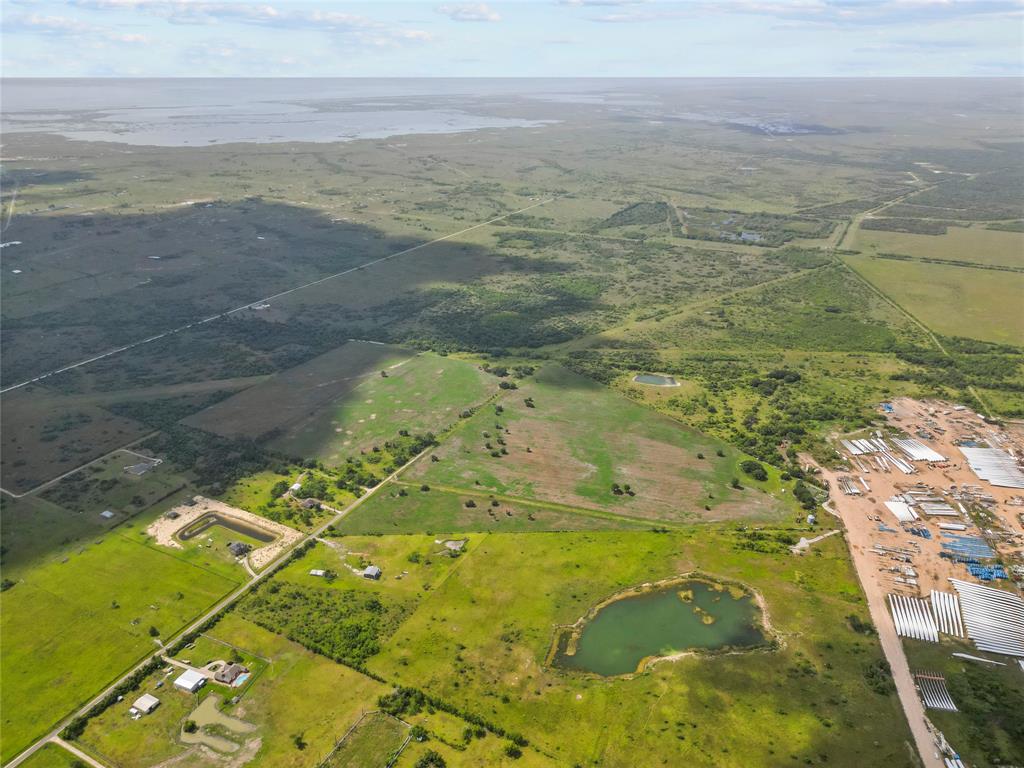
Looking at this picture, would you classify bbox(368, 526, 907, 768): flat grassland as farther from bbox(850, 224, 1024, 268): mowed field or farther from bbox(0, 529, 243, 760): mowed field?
bbox(850, 224, 1024, 268): mowed field

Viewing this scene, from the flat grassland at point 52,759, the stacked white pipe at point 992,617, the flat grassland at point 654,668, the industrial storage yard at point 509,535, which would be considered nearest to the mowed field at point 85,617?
the industrial storage yard at point 509,535

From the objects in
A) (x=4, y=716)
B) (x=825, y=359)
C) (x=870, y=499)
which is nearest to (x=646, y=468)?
(x=870, y=499)

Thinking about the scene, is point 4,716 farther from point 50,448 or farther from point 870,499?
point 870,499

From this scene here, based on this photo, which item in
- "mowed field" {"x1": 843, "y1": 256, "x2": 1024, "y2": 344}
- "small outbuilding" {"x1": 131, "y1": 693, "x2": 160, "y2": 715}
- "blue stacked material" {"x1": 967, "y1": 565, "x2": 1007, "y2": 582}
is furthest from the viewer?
"mowed field" {"x1": 843, "y1": 256, "x2": 1024, "y2": 344}

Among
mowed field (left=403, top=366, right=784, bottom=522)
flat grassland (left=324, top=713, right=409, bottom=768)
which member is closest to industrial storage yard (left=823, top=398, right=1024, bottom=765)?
mowed field (left=403, top=366, right=784, bottom=522)

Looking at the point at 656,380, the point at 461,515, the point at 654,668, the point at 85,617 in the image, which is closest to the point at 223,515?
the point at 85,617

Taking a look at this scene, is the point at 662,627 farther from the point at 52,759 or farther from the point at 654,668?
the point at 52,759

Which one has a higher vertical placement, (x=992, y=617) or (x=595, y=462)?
(x=595, y=462)
